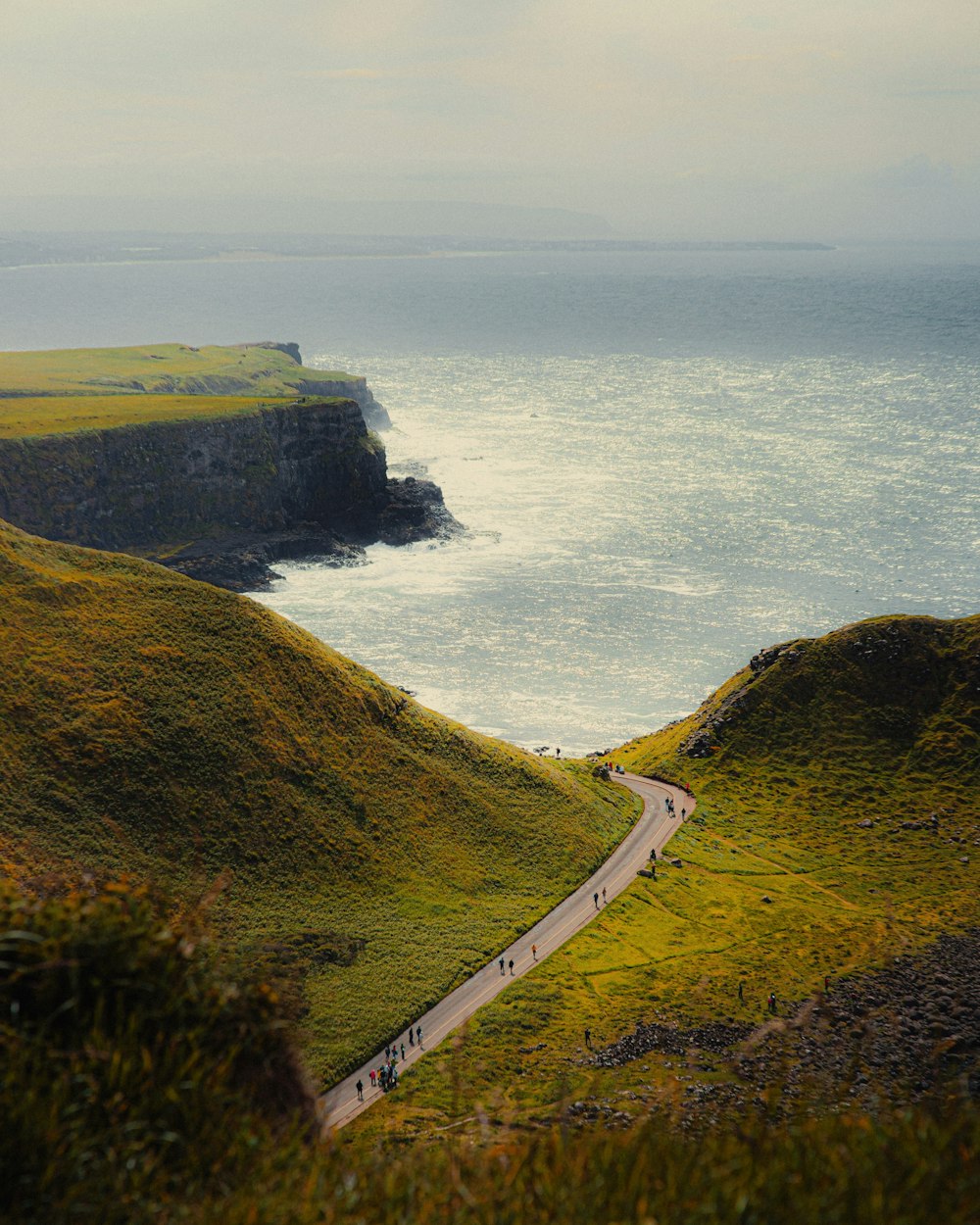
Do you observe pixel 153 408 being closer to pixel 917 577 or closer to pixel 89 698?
Answer: pixel 89 698

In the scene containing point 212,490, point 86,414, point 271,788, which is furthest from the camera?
point 212,490

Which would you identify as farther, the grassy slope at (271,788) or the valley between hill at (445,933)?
the grassy slope at (271,788)

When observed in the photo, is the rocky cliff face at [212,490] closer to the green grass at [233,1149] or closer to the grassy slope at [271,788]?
the grassy slope at [271,788]

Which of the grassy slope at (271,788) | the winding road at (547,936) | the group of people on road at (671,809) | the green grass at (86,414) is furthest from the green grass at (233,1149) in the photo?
the green grass at (86,414)

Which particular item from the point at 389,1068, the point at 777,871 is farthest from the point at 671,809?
the point at 389,1068

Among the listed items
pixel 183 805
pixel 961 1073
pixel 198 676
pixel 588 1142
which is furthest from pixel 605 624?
pixel 588 1142

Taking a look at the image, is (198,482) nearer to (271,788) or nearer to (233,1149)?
(271,788)
